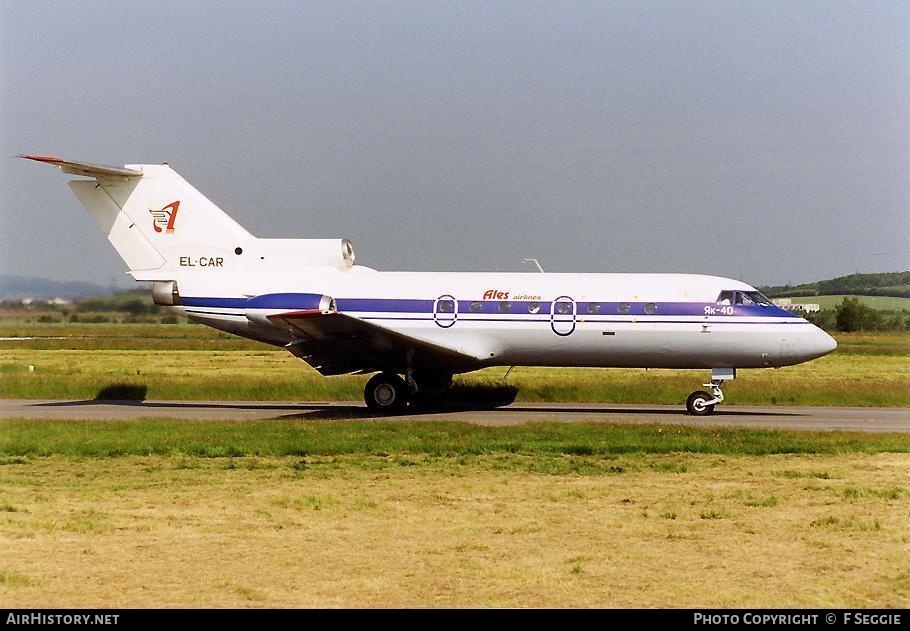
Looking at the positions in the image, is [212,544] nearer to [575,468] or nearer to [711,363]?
[575,468]

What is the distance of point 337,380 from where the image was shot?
2891 cm

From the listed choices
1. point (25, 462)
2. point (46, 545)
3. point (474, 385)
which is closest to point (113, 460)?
point (25, 462)

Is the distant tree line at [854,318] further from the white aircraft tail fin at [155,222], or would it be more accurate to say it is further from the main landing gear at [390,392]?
the white aircraft tail fin at [155,222]

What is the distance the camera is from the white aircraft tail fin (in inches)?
Answer: 984

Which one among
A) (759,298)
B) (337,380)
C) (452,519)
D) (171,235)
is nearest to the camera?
(452,519)

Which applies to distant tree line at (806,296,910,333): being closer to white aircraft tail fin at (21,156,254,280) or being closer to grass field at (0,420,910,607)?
white aircraft tail fin at (21,156,254,280)

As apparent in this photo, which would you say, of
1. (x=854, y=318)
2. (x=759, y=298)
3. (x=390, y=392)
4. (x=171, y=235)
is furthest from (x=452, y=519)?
(x=854, y=318)

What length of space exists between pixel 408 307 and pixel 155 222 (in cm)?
Answer: 652

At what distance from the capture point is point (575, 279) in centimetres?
2370

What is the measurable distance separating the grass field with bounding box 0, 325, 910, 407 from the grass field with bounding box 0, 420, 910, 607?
9207 mm

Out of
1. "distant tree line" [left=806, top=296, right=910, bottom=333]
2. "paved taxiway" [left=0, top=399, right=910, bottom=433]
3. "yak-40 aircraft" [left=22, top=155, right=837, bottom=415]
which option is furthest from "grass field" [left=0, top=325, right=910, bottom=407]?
"distant tree line" [left=806, top=296, right=910, bottom=333]

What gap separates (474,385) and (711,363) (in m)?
7.03

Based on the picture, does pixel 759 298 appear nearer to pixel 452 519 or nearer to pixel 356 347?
pixel 356 347

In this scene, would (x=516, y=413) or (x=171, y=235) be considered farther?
(x=171, y=235)
